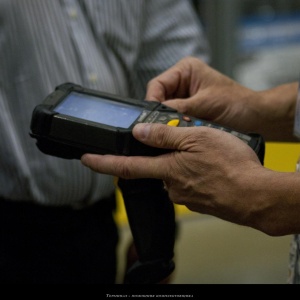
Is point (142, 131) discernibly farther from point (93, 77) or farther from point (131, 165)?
point (93, 77)

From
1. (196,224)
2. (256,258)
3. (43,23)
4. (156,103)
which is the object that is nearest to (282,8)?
(196,224)

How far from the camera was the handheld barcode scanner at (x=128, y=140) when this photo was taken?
2.48 feet

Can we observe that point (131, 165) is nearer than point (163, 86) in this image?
Yes

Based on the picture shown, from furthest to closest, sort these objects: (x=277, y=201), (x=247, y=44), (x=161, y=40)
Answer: (x=247, y=44), (x=161, y=40), (x=277, y=201)

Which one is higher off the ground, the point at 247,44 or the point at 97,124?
the point at 97,124

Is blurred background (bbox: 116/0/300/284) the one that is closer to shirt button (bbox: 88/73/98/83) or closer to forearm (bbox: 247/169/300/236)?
shirt button (bbox: 88/73/98/83)

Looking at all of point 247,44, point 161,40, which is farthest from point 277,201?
point 247,44

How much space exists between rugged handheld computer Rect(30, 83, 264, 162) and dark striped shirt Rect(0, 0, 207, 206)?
30 centimetres

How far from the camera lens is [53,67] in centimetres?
112

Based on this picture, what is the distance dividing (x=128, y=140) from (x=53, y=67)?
16.8 inches

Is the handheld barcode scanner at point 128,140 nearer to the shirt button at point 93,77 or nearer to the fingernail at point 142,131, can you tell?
the fingernail at point 142,131

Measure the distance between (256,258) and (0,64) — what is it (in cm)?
95

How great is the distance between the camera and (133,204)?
0.80 m

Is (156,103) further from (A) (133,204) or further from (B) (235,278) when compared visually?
(B) (235,278)
